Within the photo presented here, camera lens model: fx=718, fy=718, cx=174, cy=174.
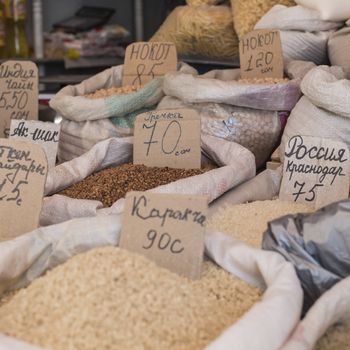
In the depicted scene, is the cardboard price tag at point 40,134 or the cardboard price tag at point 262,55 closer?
the cardboard price tag at point 40,134

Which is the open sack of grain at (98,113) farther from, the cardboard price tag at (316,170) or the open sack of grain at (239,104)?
the cardboard price tag at (316,170)

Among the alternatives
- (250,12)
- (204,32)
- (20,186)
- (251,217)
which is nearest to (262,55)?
(250,12)

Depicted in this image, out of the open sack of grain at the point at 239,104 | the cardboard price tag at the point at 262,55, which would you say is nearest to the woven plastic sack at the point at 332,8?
the cardboard price tag at the point at 262,55

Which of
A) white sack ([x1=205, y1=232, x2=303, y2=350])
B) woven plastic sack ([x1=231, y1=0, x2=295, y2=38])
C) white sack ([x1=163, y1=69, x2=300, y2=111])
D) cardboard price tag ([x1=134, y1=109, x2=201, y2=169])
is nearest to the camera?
→ white sack ([x1=205, y1=232, x2=303, y2=350])

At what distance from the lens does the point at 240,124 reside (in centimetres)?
156

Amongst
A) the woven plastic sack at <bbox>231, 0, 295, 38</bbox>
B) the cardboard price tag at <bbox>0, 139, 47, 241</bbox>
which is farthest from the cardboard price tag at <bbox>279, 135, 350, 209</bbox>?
the woven plastic sack at <bbox>231, 0, 295, 38</bbox>

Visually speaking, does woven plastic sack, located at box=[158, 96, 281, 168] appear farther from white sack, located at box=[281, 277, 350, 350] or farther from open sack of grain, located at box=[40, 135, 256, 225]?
white sack, located at box=[281, 277, 350, 350]

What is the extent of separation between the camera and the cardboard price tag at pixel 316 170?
1.22 m

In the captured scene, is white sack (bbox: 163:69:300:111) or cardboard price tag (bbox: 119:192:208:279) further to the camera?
white sack (bbox: 163:69:300:111)

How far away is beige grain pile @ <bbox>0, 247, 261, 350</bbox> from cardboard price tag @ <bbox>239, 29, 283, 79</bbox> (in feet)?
2.90

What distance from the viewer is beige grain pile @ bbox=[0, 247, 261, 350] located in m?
0.75

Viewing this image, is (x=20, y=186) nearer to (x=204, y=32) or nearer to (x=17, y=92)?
(x=17, y=92)

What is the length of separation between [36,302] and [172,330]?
0.17 m

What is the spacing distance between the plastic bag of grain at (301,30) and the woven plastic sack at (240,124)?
333mm
